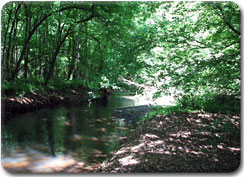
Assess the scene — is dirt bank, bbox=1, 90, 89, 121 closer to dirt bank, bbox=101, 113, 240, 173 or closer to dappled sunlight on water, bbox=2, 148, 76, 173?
dappled sunlight on water, bbox=2, 148, 76, 173

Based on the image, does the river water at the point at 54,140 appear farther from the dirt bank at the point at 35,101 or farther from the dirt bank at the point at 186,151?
the dirt bank at the point at 186,151

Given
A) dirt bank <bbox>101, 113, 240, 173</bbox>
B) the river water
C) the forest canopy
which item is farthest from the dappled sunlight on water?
the forest canopy

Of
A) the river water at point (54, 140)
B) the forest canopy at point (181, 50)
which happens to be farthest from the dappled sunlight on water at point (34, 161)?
the forest canopy at point (181, 50)

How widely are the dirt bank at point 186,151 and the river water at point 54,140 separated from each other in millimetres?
1125

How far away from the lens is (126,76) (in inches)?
170

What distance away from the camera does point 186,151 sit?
366 cm

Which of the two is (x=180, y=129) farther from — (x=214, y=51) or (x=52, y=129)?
(x=52, y=129)

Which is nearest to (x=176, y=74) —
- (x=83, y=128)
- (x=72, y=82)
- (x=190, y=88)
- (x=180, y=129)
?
(x=190, y=88)

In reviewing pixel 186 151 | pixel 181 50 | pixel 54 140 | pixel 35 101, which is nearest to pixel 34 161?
pixel 54 140

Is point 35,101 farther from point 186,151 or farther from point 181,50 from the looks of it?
point 186,151

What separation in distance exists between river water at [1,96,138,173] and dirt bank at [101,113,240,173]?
1125 mm

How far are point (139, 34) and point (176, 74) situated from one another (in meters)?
1.25

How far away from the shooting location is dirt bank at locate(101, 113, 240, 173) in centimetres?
318

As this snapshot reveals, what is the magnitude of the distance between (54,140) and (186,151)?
382cm
